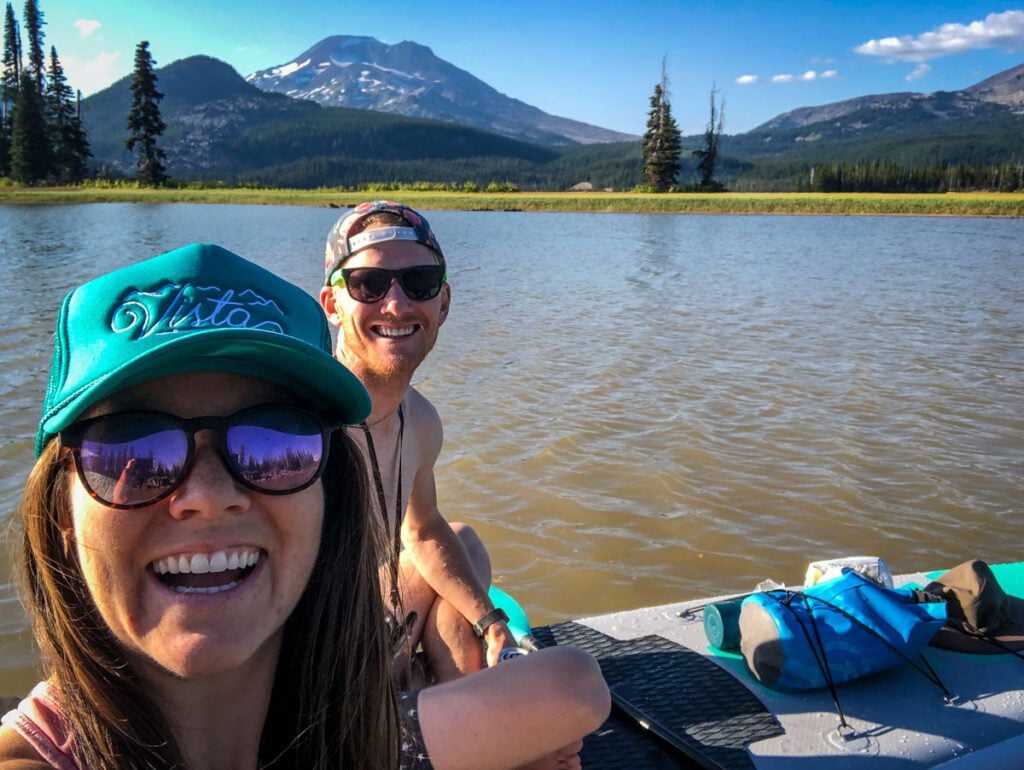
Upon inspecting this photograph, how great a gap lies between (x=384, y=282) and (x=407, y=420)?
18.1 inches

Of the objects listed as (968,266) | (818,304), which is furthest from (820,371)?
(968,266)

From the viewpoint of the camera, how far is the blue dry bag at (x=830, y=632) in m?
2.96

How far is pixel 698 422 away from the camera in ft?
25.8

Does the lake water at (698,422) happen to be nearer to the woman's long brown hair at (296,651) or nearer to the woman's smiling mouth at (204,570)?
the woman's long brown hair at (296,651)

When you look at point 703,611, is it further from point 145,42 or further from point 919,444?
point 145,42

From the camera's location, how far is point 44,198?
45.6 meters

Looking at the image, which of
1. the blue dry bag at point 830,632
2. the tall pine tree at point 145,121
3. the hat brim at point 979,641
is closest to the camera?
the blue dry bag at point 830,632

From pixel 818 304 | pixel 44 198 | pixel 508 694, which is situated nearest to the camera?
pixel 508 694

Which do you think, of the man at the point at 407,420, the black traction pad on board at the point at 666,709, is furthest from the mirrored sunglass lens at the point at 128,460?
the black traction pad on board at the point at 666,709

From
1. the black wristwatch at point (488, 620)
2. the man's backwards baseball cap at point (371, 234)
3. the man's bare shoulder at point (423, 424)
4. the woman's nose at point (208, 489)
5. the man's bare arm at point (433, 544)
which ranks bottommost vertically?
the black wristwatch at point (488, 620)

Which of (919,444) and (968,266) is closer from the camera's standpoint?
(919,444)

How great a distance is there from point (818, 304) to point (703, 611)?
12684 millimetres

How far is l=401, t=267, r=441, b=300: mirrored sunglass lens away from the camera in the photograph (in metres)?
2.72

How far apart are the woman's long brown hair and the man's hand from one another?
3.85ft
